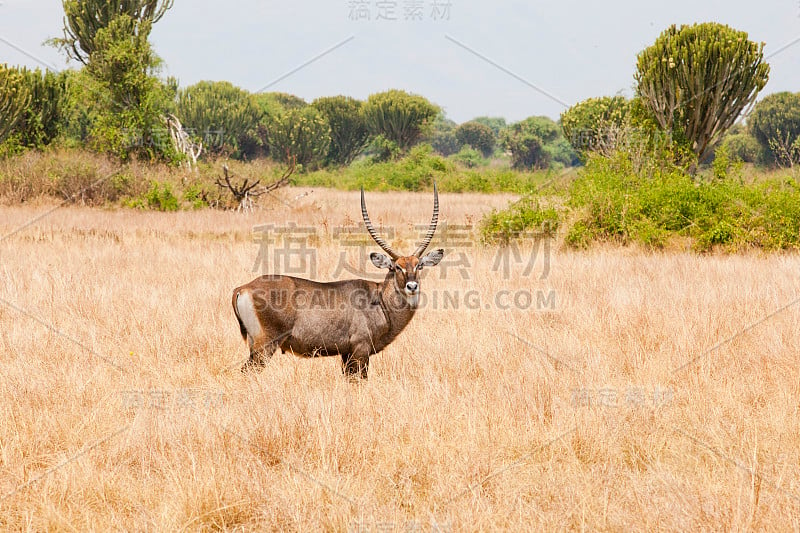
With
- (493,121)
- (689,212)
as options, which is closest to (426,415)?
(689,212)

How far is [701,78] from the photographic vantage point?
51.8 ft

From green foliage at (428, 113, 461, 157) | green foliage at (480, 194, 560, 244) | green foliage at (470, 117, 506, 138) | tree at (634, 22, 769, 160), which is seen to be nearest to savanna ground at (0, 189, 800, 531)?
green foliage at (480, 194, 560, 244)

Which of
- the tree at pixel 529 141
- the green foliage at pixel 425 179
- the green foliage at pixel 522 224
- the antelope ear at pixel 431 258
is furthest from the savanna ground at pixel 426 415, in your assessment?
the tree at pixel 529 141

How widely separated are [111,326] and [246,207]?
41.1 feet

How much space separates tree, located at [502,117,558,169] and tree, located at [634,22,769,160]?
6439 centimetres

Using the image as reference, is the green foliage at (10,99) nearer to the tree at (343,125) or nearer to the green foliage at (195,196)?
the green foliage at (195,196)

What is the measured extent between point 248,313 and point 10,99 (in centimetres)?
2470

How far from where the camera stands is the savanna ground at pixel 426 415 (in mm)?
3543

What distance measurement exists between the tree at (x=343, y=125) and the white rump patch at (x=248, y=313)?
54.8 m

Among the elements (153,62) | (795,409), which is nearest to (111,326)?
(795,409)

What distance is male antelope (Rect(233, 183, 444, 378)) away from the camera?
548 centimetres

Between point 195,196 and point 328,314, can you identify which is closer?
point 328,314

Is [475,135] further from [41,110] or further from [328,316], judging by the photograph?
[328,316]

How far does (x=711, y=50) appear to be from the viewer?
Result: 15594 mm
